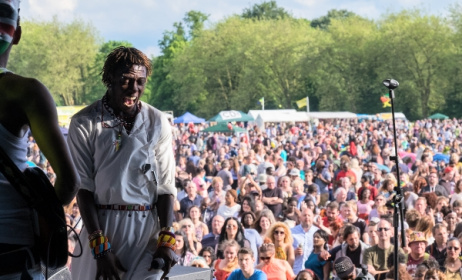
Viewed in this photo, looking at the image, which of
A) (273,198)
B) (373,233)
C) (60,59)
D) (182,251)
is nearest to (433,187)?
(273,198)

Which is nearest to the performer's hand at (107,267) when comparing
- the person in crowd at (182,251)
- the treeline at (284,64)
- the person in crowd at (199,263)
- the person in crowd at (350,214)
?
the person in crowd at (199,263)

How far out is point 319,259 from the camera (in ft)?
29.1

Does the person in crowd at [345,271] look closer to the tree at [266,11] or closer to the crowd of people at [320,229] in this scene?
the crowd of people at [320,229]

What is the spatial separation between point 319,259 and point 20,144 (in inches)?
266

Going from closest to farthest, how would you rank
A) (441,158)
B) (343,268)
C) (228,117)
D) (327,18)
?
(343,268)
(441,158)
(228,117)
(327,18)

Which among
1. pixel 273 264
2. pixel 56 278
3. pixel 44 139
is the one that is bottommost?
pixel 273 264

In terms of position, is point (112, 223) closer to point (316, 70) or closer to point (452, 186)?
point (452, 186)

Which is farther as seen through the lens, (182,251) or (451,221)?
(451,221)

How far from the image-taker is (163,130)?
144 inches

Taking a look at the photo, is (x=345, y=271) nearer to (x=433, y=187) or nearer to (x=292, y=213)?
(x=292, y=213)

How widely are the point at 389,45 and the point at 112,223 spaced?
231 ft

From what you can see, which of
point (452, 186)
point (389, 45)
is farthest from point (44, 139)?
point (389, 45)

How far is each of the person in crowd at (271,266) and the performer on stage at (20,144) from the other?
19.6 ft

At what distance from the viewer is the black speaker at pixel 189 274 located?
383cm
